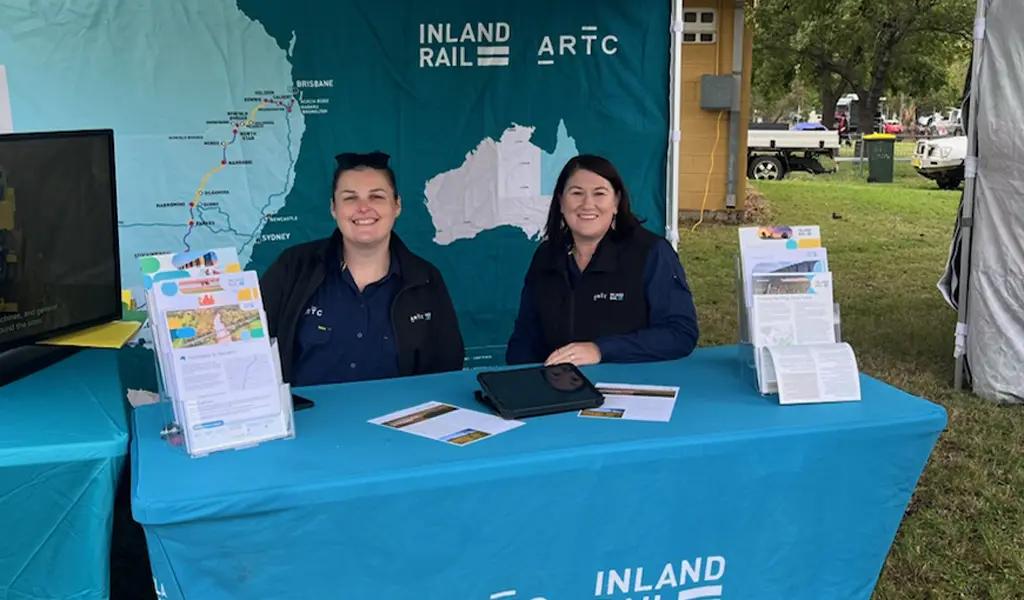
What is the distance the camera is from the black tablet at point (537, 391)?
191cm

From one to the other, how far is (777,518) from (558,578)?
1.56ft

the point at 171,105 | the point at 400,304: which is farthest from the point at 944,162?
the point at 400,304

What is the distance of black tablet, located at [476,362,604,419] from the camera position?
191 cm

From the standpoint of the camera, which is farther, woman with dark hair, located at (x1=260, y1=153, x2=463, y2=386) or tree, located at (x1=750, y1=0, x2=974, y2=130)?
tree, located at (x1=750, y1=0, x2=974, y2=130)

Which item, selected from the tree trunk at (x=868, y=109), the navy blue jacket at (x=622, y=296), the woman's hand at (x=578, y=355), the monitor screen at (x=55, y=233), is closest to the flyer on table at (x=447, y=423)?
the woman's hand at (x=578, y=355)

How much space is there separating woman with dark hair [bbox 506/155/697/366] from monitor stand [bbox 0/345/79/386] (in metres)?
1.28

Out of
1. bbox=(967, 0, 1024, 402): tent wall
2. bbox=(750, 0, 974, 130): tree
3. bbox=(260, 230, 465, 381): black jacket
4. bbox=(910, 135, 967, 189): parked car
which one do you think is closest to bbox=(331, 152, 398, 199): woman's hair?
bbox=(260, 230, 465, 381): black jacket

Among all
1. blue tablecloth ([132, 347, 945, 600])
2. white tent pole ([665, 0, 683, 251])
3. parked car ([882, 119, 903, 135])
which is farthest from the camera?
parked car ([882, 119, 903, 135])

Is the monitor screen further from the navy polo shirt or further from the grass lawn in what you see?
the grass lawn

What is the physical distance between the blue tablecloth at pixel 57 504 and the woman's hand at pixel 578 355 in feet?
3.44

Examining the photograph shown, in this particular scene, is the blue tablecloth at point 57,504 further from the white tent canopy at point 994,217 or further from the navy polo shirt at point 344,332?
the white tent canopy at point 994,217

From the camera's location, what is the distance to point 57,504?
1655mm

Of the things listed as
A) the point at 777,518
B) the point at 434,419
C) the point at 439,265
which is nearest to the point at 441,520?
the point at 434,419

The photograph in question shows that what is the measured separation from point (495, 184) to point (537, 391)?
2.25 m
